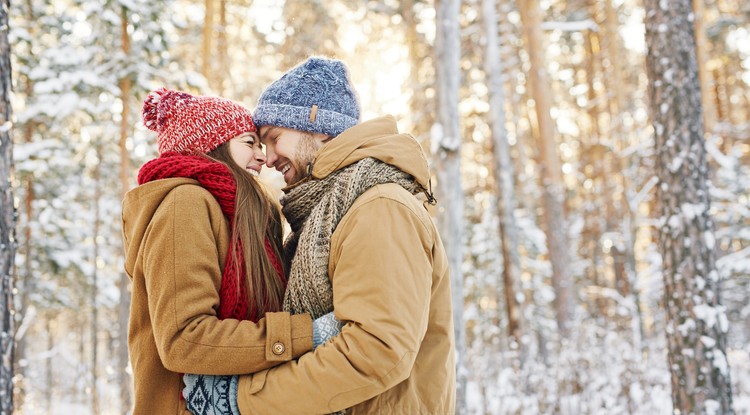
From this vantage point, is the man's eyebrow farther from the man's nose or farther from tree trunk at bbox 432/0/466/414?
tree trunk at bbox 432/0/466/414

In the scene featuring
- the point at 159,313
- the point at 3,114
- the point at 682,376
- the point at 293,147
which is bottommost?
the point at 682,376

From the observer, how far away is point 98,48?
424 inches

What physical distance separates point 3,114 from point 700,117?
16.7 ft

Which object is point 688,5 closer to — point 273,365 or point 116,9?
point 273,365

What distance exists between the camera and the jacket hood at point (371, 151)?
231cm

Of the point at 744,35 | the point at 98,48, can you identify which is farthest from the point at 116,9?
the point at 744,35

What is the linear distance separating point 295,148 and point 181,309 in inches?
31.8

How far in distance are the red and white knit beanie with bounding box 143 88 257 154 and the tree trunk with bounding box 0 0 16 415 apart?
6.45 ft

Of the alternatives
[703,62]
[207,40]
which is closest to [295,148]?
[207,40]

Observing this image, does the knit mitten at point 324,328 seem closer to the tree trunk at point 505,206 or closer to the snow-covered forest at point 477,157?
the snow-covered forest at point 477,157

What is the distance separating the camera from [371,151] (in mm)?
2307

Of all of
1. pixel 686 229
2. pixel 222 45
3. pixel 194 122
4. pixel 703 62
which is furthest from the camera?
pixel 703 62

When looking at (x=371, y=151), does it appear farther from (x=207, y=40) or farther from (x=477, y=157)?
(x=477, y=157)


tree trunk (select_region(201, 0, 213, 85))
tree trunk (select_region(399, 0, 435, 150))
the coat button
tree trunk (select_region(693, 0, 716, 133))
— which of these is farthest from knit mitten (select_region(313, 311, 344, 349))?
tree trunk (select_region(693, 0, 716, 133))
